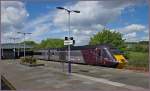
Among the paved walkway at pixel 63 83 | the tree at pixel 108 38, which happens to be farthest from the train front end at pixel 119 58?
the tree at pixel 108 38

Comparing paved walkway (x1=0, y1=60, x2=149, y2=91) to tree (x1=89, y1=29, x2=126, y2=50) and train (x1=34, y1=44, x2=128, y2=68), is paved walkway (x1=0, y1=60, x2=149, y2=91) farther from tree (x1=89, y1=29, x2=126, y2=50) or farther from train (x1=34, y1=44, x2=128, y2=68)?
tree (x1=89, y1=29, x2=126, y2=50)

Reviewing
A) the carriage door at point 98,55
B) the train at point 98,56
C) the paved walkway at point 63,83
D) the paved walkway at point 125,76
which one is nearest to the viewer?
the paved walkway at point 63,83

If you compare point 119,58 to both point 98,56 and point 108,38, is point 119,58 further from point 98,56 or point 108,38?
point 108,38

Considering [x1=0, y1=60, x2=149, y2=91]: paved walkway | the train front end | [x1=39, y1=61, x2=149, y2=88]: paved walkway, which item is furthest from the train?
[x1=0, y1=60, x2=149, y2=91]: paved walkway

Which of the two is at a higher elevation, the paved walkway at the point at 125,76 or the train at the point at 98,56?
the train at the point at 98,56

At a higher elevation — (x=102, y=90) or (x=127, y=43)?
(x=127, y=43)

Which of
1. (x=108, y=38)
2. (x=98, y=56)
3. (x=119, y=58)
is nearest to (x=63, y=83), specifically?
(x=119, y=58)

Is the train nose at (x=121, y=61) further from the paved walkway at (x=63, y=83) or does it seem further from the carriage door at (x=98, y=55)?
the paved walkway at (x=63, y=83)

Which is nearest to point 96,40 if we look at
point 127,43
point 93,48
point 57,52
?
point 127,43

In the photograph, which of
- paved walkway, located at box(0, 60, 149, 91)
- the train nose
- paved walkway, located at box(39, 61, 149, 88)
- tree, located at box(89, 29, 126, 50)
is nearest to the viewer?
paved walkway, located at box(0, 60, 149, 91)

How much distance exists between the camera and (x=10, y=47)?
108 metres

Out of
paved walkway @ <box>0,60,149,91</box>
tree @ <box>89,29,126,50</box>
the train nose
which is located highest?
tree @ <box>89,29,126,50</box>

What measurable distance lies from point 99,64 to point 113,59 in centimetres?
331

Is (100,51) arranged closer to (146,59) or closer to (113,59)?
(113,59)
